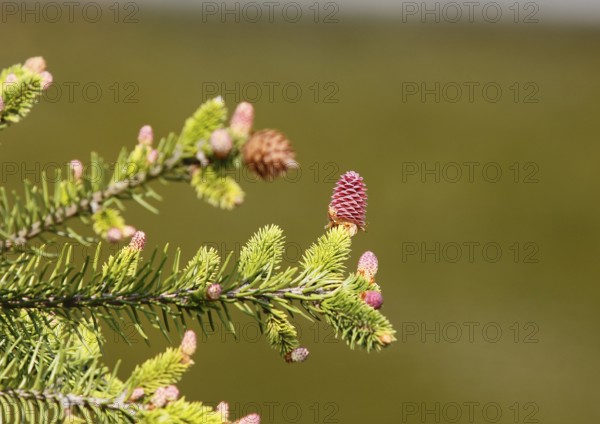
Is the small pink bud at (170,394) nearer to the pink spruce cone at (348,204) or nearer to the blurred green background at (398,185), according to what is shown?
the pink spruce cone at (348,204)

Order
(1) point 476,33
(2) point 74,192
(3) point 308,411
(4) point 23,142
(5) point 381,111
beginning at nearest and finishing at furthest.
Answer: (2) point 74,192 → (3) point 308,411 → (4) point 23,142 → (5) point 381,111 → (1) point 476,33

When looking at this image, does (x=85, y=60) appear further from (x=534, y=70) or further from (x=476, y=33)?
(x=534, y=70)

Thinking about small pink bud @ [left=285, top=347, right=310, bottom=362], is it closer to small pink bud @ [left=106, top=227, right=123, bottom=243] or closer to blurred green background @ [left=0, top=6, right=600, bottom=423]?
small pink bud @ [left=106, top=227, right=123, bottom=243]

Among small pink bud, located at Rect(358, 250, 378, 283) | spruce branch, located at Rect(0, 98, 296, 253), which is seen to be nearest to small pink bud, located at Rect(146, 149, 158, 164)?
spruce branch, located at Rect(0, 98, 296, 253)

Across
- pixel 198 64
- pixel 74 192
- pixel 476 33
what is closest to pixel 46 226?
pixel 74 192

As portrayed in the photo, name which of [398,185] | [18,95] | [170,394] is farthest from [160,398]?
[398,185]

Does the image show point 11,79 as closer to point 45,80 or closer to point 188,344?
point 45,80
